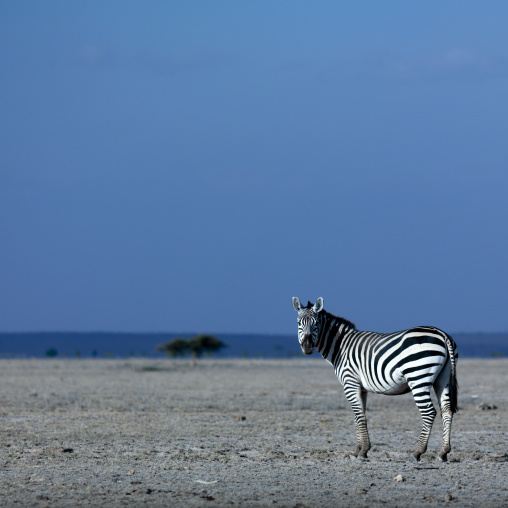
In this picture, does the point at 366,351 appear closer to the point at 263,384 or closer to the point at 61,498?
the point at 61,498

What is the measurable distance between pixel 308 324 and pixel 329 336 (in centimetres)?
54

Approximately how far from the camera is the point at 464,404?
23.6m

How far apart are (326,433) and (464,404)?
8.38m

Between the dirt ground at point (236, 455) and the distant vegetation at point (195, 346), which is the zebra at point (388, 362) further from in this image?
the distant vegetation at point (195, 346)

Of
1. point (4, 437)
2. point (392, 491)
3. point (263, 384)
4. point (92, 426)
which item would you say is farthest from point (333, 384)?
point (392, 491)

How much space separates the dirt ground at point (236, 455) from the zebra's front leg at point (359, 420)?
194 millimetres

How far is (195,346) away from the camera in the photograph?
62438 millimetres

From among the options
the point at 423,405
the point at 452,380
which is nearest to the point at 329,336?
the point at 423,405

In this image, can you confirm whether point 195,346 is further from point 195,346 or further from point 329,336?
point 329,336

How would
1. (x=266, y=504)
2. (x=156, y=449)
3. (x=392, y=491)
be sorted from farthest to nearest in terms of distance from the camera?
(x=156, y=449)
(x=392, y=491)
(x=266, y=504)

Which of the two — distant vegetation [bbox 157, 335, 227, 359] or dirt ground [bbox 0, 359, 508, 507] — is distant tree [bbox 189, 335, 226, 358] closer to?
distant vegetation [bbox 157, 335, 227, 359]

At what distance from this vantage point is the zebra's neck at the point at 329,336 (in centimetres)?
1366

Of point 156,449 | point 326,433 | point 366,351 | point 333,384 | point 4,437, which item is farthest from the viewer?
point 333,384

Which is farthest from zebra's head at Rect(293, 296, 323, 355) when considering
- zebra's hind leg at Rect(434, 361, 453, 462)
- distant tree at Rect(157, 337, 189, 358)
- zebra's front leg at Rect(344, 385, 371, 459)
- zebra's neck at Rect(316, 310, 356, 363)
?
distant tree at Rect(157, 337, 189, 358)
